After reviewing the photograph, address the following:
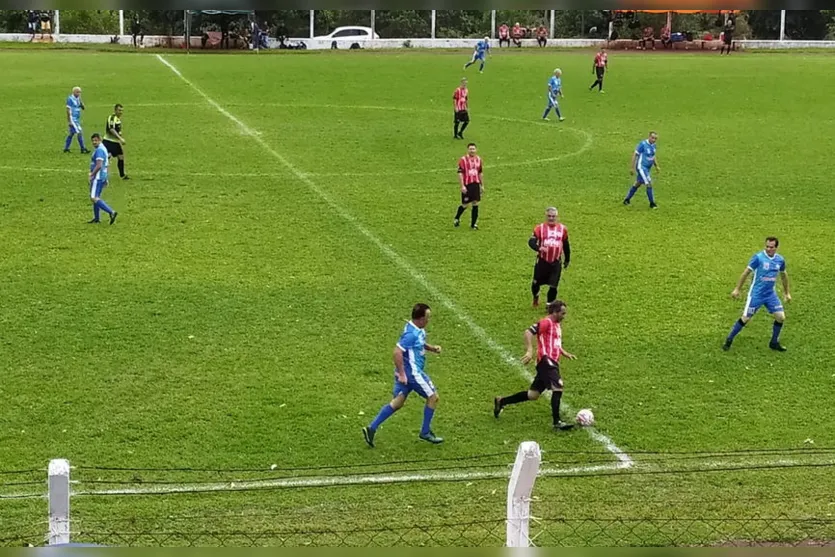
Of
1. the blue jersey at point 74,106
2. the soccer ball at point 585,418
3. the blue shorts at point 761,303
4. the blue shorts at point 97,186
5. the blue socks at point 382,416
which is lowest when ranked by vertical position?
the soccer ball at point 585,418

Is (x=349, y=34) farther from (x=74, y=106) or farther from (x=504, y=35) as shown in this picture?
(x=74, y=106)

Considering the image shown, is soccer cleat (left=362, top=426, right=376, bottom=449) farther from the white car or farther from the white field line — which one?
the white car

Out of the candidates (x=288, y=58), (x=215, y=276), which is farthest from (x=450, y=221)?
(x=288, y=58)

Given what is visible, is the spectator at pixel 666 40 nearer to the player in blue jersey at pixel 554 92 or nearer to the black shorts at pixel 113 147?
the player in blue jersey at pixel 554 92

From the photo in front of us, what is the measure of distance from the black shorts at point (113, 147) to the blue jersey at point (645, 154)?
13400 mm

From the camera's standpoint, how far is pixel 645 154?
25219 mm

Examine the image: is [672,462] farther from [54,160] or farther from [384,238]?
[54,160]

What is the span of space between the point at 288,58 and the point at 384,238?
39.8 meters

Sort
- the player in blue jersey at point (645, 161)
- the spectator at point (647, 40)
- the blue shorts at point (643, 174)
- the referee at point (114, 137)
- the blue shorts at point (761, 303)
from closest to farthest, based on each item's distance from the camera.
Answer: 1. the blue shorts at point (761, 303)
2. the player in blue jersey at point (645, 161)
3. the blue shorts at point (643, 174)
4. the referee at point (114, 137)
5. the spectator at point (647, 40)

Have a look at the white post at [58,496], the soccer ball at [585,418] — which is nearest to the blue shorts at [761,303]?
the soccer ball at [585,418]

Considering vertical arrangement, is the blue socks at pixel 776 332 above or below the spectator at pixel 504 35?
below

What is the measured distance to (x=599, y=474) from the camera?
37.2ft

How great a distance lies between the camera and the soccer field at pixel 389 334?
35.1 feet

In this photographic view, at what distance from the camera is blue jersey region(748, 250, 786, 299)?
1514 cm
